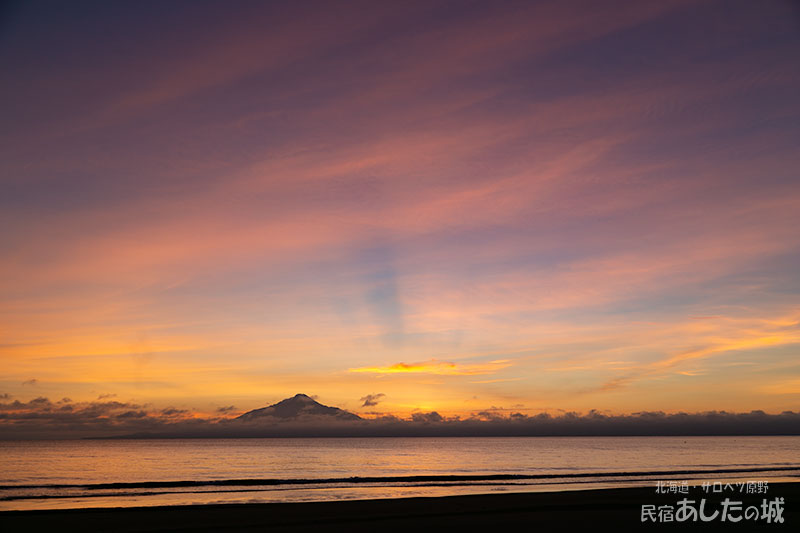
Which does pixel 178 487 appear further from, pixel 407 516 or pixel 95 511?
pixel 407 516

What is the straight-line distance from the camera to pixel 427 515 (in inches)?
1137

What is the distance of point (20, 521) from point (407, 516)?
18.9 meters

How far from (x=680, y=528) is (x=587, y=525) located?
12.5 ft

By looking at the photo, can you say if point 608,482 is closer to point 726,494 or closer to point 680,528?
point 726,494

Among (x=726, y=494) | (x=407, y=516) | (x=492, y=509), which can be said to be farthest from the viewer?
(x=726, y=494)

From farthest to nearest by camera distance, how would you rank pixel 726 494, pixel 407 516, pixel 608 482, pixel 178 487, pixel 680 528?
1. pixel 608 482
2. pixel 178 487
3. pixel 726 494
4. pixel 407 516
5. pixel 680 528

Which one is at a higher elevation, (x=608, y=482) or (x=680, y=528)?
(x=680, y=528)

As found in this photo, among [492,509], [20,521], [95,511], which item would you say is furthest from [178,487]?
[492,509]

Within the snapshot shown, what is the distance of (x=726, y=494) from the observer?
37406mm

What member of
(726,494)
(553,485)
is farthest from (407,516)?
(553,485)

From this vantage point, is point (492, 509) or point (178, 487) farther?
point (178, 487)

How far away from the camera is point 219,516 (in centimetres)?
2919

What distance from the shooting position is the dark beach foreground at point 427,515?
25.5 metres

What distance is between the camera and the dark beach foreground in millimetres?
25469
